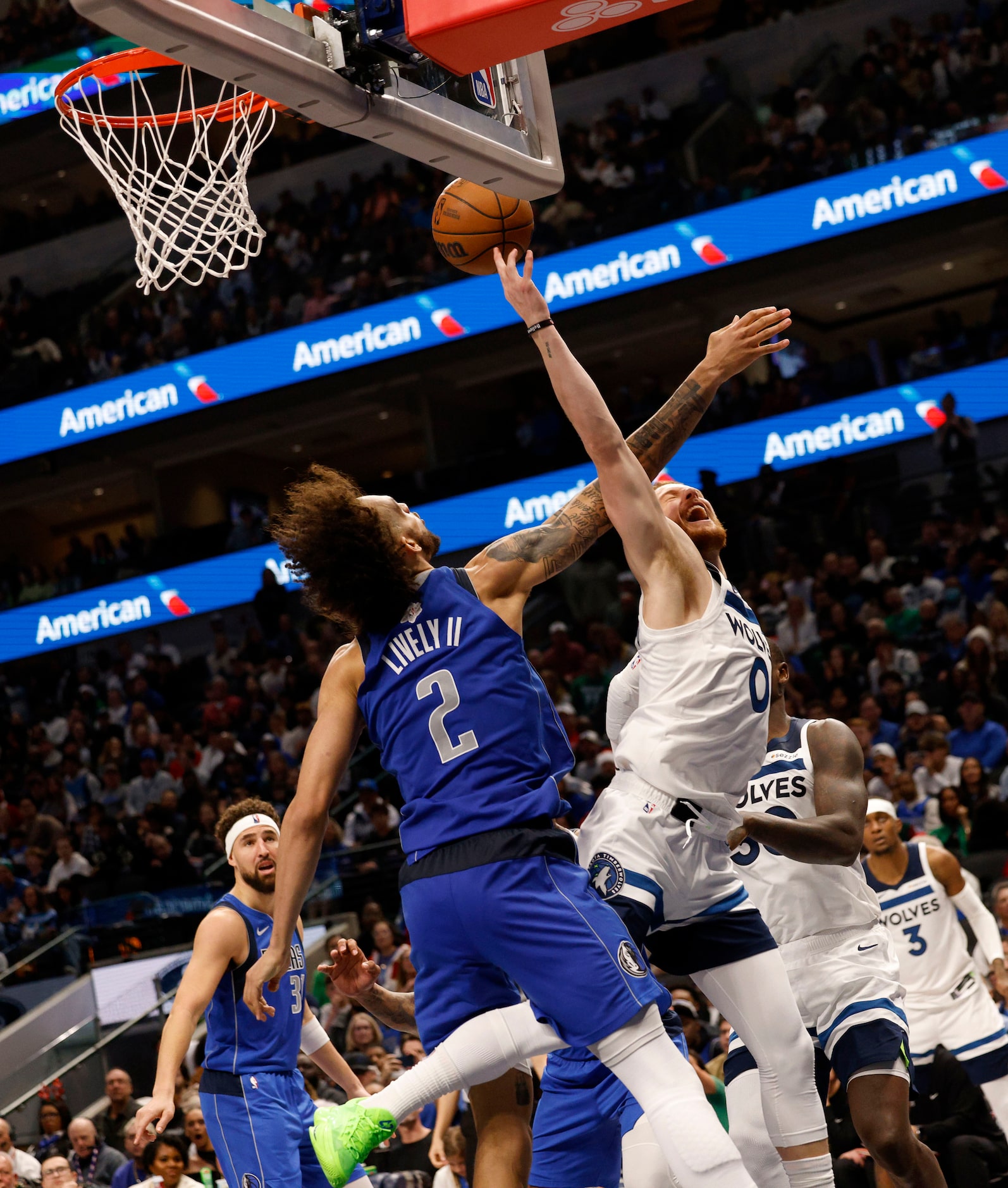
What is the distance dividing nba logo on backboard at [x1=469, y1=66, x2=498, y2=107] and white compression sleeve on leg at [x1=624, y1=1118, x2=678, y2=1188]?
367cm

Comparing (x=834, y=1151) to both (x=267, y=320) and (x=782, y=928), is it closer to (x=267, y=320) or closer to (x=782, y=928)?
(x=782, y=928)

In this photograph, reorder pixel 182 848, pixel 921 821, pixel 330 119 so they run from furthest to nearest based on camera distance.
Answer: pixel 182 848, pixel 921 821, pixel 330 119

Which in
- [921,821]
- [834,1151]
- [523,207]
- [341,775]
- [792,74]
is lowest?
[834,1151]

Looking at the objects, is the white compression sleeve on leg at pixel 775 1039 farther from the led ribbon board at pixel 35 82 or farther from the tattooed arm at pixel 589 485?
the led ribbon board at pixel 35 82

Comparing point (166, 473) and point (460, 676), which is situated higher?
point (166, 473)

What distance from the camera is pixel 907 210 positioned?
18.5 m

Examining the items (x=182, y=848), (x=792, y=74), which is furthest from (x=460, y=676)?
(x=792, y=74)

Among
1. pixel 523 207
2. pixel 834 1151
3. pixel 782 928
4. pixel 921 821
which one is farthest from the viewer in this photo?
pixel 921 821

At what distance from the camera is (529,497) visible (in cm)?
2016

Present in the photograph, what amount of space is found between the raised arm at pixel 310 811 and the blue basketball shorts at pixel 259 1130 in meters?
1.82

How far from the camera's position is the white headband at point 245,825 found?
6.34 metres

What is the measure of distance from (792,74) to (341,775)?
2016 centimetres

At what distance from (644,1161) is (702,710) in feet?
4.29

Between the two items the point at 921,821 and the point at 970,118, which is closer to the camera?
the point at 921,821
